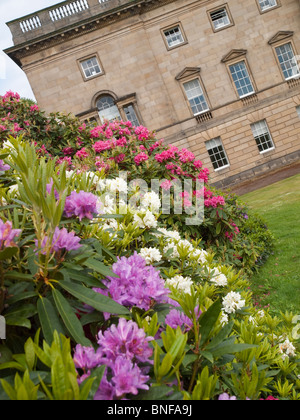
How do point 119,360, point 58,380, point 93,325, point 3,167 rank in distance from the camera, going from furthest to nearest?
point 3,167 → point 93,325 → point 119,360 → point 58,380

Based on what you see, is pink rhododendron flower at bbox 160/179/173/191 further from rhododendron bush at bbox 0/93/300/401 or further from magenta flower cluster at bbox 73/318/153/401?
magenta flower cluster at bbox 73/318/153/401

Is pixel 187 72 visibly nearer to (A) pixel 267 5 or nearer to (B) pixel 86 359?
(A) pixel 267 5

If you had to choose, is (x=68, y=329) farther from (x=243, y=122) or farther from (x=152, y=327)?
(x=243, y=122)

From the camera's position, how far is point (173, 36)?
21.4m

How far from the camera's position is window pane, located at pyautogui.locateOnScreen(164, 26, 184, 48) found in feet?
70.1

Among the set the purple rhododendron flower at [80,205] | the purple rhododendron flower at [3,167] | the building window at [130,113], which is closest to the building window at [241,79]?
the building window at [130,113]

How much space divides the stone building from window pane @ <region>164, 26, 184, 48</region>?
6 centimetres

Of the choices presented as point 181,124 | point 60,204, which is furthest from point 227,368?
point 181,124

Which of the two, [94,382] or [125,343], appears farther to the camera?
[125,343]

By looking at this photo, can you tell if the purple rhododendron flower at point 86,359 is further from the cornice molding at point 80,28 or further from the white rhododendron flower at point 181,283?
the cornice molding at point 80,28

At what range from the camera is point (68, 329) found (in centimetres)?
126

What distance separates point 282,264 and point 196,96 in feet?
55.8

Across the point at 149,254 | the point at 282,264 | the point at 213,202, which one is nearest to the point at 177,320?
the point at 149,254

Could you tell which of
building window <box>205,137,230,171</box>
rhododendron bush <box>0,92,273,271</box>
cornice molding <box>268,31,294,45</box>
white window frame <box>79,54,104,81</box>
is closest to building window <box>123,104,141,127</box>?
white window frame <box>79,54,104,81</box>
